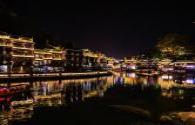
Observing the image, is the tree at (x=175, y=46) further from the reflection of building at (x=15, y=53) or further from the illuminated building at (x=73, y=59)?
the reflection of building at (x=15, y=53)

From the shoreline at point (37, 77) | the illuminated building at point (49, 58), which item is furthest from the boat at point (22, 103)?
the illuminated building at point (49, 58)

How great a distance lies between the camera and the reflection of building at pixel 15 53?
73.4 meters

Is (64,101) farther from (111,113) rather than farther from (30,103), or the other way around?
(111,113)

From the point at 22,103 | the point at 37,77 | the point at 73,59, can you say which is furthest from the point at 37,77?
the point at 73,59

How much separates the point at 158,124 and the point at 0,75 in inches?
1584

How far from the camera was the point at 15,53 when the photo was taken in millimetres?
80562

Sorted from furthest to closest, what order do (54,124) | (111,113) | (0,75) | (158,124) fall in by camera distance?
(0,75), (111,113), (54,124), (158,124)

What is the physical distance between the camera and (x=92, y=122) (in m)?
25.0

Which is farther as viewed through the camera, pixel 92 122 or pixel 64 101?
pixel 64 101

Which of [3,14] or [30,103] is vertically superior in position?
[3,14]

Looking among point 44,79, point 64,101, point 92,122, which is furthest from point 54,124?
point 44,79

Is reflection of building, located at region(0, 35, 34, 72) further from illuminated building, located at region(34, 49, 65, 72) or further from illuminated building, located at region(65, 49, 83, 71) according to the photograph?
illuminated building, located at region(65, 49, 83, 71)

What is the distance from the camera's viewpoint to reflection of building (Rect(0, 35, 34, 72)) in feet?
241

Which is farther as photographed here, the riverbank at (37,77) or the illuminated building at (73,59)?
the illuminated building at (73,59)
